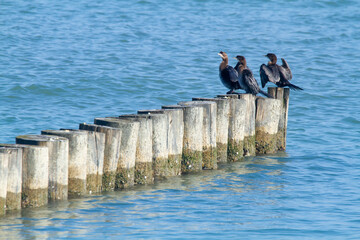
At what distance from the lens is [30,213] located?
310 inches

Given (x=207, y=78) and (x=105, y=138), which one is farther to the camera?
(x=207, y=78)

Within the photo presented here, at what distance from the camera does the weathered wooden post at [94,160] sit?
28.6 feet

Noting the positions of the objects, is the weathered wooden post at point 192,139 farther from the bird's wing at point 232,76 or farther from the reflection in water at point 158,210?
the bird's wing at point 232,76

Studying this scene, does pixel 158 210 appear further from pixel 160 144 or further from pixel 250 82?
pixel 250 82

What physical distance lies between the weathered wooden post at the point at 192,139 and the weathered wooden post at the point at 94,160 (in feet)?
6.29

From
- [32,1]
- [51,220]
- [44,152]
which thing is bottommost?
[51,220]

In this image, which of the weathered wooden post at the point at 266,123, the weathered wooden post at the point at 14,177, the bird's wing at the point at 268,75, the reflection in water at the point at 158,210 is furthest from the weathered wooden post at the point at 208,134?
the weathered wooden post at the point at 14,177

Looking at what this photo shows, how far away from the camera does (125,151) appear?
925 centimetres

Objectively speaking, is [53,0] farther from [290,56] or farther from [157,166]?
[157,166]

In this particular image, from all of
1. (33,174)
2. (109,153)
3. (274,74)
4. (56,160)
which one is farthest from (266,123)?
(33,174)

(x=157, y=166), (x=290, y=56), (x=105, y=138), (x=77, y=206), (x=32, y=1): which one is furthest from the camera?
(x=32, y=1)

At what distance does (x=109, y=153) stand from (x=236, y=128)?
3063mm

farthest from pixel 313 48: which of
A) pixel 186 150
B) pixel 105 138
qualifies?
pixel 105 138

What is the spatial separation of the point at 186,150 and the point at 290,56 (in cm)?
1592
